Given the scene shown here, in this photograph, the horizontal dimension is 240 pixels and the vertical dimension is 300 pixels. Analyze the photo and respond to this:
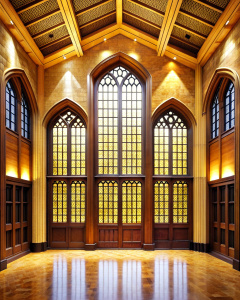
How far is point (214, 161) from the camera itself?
13102 mm

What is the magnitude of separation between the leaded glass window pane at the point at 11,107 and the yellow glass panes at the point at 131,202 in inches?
205

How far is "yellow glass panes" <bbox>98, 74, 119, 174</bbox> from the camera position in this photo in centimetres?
1441

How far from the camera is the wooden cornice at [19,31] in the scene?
10241 millimetres

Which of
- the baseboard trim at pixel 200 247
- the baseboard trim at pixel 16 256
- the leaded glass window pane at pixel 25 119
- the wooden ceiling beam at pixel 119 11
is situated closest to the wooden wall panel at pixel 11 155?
the leaded glass window pane at pixel 25 119

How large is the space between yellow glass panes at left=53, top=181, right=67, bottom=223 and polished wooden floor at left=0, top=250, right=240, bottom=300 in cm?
176

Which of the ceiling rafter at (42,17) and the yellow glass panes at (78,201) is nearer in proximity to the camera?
the ceiling rafter at (42,17)

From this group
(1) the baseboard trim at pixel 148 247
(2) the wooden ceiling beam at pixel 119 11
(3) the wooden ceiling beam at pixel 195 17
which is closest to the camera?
(3) the wooden ceiling beam at pixel 195 17

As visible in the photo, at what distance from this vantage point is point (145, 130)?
14320 millimetres

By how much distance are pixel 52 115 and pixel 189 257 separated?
7.93 metres

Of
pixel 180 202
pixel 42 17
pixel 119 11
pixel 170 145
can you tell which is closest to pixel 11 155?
pixel 42 17

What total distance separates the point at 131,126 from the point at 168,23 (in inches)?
179

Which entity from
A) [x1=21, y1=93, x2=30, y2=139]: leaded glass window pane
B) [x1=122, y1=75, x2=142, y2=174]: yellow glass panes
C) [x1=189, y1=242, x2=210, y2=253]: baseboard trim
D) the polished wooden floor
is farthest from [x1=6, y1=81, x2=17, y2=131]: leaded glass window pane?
[x1=189, y1=242, x2=210, y2=253]: baseboard trim

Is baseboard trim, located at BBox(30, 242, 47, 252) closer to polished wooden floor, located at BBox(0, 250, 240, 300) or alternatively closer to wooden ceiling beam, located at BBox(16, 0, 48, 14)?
polished wooden floor, located at BBox(0, 250, 240, 300)

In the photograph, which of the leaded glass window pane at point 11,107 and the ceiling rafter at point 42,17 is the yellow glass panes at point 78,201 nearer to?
the leaded glass window pane at point 11,107
